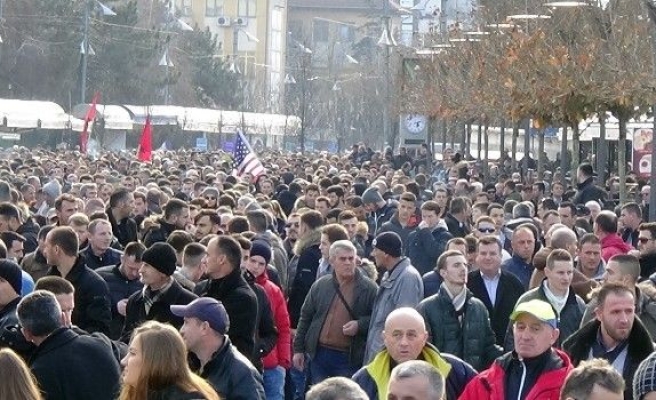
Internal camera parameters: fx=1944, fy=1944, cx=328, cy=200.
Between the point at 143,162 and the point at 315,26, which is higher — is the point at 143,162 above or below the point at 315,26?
below

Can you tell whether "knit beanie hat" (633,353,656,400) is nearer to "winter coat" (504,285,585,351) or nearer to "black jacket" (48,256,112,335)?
"winter coat" (504,285,585,351)

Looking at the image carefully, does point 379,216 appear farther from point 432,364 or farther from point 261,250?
point 432,364

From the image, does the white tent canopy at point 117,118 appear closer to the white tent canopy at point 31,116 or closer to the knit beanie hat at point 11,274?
the white tent canopy at point 31,116

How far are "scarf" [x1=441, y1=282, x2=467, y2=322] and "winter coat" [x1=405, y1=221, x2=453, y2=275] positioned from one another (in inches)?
236

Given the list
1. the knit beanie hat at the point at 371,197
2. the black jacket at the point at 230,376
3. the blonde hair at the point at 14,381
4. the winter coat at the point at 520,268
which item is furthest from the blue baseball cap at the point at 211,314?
the knit beanie hat at the point at 371,197

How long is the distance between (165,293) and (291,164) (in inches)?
1548

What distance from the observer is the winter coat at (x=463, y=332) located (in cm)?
1319

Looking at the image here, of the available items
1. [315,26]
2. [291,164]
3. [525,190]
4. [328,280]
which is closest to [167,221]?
[328,280]

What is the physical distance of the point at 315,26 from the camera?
6786 inches

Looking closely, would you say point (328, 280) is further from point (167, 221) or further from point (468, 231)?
point (468, 231)

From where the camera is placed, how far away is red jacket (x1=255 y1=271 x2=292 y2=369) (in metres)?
14.9

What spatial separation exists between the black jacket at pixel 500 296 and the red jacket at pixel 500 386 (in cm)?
491

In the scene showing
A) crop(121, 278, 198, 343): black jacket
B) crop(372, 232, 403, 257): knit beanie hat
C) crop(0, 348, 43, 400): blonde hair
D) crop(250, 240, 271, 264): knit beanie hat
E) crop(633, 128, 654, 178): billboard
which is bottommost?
crop(121, 278, 198, 343): black jacket

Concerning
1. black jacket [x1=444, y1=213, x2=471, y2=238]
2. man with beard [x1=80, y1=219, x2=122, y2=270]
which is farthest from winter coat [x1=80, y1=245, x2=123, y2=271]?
black jacket [x1=444, y1=213, x2=471, y2=238]
